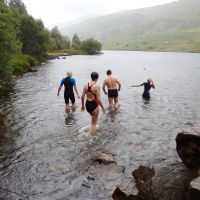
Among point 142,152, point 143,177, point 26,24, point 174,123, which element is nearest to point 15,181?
point 143,177

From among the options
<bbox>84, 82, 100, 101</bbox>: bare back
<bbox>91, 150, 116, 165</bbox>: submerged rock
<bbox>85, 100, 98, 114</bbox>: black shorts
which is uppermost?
<bbox>84, 82, 100, 101</bbox>: bare back

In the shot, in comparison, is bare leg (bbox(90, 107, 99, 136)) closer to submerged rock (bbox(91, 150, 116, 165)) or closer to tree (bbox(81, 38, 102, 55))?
submerged rock (bbox(91, 150, 116, 165))

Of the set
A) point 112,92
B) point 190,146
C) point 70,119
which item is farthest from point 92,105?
point 112,92

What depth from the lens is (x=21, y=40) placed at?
8912 centimetres

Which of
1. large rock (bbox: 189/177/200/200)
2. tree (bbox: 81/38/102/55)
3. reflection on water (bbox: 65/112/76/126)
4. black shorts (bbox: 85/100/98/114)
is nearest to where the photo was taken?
large rock (bbox: 189/177/200/200)

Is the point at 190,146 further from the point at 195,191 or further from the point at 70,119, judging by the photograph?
the point at 70,119

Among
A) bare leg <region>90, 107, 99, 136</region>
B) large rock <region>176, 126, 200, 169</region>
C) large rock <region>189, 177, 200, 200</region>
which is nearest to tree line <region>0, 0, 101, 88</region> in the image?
bare leg <region>90, 107, 99, 136</region>

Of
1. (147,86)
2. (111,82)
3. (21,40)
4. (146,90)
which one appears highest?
(111,82)

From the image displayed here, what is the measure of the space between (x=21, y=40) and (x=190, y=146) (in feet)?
274

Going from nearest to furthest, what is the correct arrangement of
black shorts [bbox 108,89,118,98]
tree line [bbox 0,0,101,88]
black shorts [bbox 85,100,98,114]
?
black shorts [bbox 85,100,98,114] < black shorts [bbox 108,89,118,98] < tree line [bbox 0,0,101,88]

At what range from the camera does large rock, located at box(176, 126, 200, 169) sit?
38.9 feet

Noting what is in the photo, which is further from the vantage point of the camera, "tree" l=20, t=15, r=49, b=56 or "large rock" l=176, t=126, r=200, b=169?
"tree" l=20, t=15, r=49, b=56

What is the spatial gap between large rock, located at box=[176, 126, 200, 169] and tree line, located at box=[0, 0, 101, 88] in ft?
81.9

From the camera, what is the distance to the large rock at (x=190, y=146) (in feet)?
38.9
